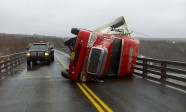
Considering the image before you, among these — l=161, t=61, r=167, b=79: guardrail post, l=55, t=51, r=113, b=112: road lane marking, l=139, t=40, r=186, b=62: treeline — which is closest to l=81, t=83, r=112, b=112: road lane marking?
l=55, t=51, r=113, b=112: road lane marking

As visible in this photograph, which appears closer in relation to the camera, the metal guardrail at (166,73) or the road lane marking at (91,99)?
the road lane marking at (91,99)

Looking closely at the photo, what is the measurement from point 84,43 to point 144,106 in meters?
6.35

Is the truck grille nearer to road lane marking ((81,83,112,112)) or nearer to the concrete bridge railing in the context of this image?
road lane marking ((81,83,112,112))

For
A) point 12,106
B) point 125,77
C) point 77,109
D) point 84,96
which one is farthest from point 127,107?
point 125,77

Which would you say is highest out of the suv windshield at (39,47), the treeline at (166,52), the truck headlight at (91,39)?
the truck headlight at (91,39)

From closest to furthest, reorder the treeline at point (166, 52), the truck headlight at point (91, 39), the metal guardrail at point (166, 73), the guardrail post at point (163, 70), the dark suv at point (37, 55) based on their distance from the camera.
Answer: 1. the metal guardrail at point (166, 73)
2. the guardrail post at point (163, 70)
3. the truck headlight at point (91, 39)
4. the dark suv at point (37, 55)
5. the treeline at point (166, 52)

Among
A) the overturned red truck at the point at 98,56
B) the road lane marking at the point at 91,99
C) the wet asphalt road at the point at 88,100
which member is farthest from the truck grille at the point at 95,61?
the road lane marking at the point at 91,99

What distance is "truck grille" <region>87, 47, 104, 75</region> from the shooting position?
1479 cm

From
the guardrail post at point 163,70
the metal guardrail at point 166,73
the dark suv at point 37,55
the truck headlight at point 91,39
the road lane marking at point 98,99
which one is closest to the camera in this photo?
the road lane marking at point 98,99

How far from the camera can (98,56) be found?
1484cm

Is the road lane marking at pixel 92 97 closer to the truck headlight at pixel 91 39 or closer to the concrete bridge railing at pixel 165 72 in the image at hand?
the truck headlight at pixel 91 39

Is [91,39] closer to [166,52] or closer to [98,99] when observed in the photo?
[98,99]

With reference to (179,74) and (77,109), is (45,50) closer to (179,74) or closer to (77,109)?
(179,74)

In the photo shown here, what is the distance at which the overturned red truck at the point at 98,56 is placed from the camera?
1484 centimetres
